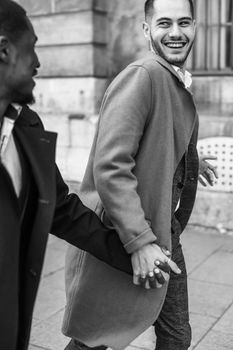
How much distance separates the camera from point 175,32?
2.49m

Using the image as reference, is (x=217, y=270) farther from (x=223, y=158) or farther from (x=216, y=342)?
(x=223, y=158)

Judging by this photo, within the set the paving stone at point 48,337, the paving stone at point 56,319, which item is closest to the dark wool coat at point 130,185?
the paving stone at point 48,337

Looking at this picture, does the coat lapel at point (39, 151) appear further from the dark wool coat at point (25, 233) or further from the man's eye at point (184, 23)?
the man's eye at point (184, 23)

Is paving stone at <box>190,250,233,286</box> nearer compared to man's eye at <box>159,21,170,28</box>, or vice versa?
man's eye at <box>159,21,170,28</box>

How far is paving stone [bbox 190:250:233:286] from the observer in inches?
188

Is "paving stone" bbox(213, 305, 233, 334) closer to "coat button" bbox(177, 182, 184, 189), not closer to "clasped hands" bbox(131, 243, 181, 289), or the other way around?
"coat button" bbox(177, 182, 184, 189)

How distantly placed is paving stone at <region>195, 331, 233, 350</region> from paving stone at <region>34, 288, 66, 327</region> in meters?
1.12

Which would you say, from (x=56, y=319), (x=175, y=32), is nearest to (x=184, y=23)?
(x=175, y=32)

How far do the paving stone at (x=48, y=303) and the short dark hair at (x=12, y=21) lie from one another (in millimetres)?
2741

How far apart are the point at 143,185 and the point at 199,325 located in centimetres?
191

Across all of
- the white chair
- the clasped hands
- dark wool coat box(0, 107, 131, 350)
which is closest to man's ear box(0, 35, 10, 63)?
dark wool coat box(0, 107, 131, 350)

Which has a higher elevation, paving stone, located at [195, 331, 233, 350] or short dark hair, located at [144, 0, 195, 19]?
short dark hair, located at [144, 0, 195, 19]

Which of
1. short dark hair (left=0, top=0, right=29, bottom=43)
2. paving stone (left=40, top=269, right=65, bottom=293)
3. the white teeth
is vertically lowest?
paving stone (left=40, top=269, right=65, bottom=293)

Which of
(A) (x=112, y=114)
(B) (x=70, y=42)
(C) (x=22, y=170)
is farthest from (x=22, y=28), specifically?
(B) (x=70, y=42)
